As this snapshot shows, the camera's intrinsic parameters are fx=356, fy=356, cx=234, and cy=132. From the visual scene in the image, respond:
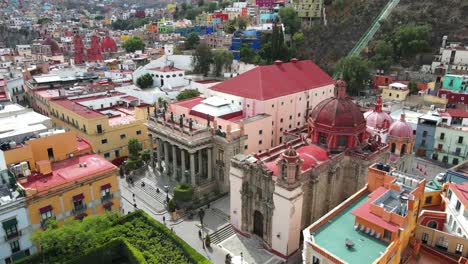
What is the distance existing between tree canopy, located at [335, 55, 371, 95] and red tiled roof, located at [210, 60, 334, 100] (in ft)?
90.4

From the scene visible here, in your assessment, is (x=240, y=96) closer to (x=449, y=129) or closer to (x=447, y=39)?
(x=449, y=129)

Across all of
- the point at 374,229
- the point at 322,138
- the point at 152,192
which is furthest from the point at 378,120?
the point at 152,192

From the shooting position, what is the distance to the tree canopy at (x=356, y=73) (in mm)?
93625

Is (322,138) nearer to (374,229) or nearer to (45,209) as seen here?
(374,229)

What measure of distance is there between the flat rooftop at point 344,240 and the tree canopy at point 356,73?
6640cm

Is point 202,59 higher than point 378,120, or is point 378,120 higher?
point 202,59

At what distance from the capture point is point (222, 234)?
147 feet

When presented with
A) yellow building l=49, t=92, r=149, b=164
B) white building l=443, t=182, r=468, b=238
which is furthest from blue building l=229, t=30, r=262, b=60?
white building l=443, t=182, r=468, b=238

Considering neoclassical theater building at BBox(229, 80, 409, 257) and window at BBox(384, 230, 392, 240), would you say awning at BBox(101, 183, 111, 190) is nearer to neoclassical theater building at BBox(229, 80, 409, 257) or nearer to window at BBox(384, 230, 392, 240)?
neoclassical theater building at BBox(229, 80, 409, 257)

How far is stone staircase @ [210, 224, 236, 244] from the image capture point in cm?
4394

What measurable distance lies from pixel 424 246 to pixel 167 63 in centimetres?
8838

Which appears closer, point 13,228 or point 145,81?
point 13,228

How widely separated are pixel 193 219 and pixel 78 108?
3339 centimetres

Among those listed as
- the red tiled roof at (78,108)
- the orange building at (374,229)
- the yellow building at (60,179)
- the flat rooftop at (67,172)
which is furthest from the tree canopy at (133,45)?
the orange building at (374,229)
